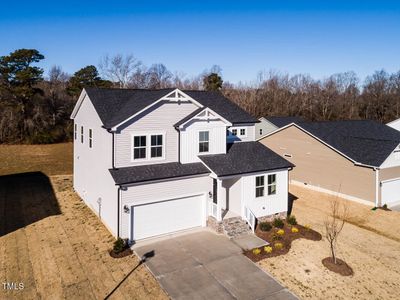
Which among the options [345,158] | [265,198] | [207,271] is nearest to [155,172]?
[207,271]

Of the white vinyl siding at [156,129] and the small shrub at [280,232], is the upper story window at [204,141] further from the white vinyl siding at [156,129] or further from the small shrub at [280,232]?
the small shrub at [280,232]

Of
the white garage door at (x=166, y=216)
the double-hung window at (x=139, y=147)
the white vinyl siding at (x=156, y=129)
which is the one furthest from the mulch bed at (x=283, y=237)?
the double-hung window at (x=139, y=147)

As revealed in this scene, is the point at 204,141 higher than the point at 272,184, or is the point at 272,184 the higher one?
the point at 204,141

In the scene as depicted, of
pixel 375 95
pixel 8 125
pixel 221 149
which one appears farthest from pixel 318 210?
pixel 375 95

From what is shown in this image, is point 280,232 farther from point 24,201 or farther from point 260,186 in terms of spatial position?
point 24,201

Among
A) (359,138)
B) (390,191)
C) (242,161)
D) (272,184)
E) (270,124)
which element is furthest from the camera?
(270,124)

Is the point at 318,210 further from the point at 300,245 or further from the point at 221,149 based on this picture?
the point at 221,149

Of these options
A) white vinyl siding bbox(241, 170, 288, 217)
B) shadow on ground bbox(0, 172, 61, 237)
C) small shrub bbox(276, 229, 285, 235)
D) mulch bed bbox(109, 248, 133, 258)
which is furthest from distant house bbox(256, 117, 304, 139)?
mulch bed bbox(109, 248, 133, 258)
